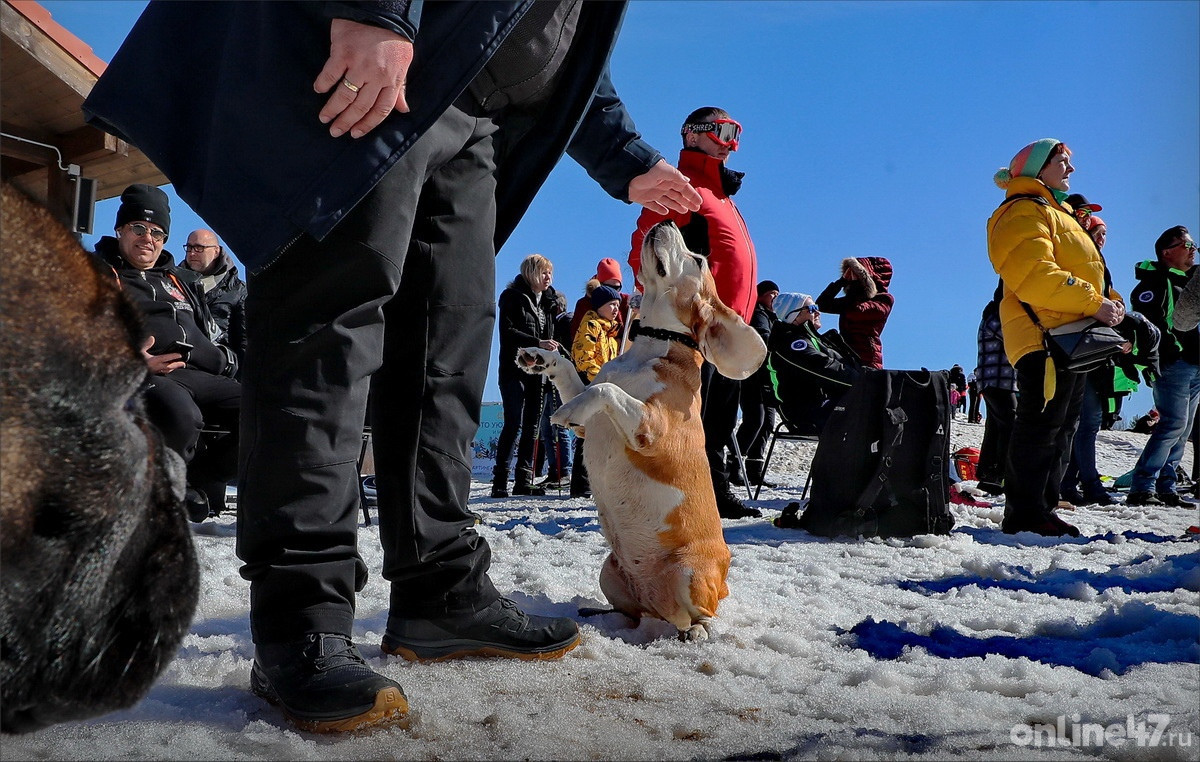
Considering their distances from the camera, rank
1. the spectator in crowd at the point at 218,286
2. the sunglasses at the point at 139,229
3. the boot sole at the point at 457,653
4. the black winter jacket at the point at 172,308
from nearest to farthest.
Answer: the boot sole at the point at 457,653, the black winter jacket at the point at 172,308, the sunglasses at the point at 139,229, the spectator in crowd at the point at 218,286

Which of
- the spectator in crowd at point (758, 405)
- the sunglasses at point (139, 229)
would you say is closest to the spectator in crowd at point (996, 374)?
the spectator in crowd at point (758, 405)

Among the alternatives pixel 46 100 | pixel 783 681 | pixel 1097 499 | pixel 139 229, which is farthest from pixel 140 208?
pixel 1097 499

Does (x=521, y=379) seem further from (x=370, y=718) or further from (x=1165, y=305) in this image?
(x=370, y=718)

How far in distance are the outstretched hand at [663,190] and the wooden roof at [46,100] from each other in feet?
11.5

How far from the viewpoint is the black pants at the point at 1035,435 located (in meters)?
5.16

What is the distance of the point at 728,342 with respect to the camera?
306cm

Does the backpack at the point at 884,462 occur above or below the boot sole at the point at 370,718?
above

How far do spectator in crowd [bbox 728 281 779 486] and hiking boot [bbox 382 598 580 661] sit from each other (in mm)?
5843

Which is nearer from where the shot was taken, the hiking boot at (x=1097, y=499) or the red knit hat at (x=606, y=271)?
the hiking boot at (x=1097, y=499)

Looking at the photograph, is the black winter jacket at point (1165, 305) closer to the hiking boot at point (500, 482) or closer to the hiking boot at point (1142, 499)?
the hiking boot at point (1142, 499)

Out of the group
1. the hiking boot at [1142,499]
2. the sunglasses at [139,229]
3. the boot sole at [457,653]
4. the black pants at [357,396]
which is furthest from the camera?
the hiking boot at [1142,499]

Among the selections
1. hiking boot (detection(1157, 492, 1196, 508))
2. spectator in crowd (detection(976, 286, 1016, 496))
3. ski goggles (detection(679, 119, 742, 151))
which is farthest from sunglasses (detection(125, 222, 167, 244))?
hiking boot (detection(1157, 492, 1196, 508))

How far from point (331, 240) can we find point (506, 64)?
26.2 inches

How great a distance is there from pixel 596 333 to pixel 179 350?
14.0 ft
